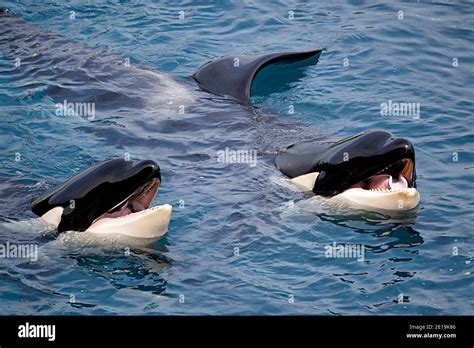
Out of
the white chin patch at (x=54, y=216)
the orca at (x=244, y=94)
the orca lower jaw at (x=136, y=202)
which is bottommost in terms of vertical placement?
the white chin patch at (x=54, y=216)

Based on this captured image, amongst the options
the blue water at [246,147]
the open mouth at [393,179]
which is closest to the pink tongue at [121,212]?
the blue water at [246,147]

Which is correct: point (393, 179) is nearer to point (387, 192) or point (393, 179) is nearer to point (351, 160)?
point (387, 192)

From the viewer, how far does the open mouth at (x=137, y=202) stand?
1009cm

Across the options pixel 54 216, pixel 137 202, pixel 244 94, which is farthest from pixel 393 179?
pixel 54 216

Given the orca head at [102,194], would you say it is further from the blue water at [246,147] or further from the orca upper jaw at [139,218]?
the blue water at [246,147]

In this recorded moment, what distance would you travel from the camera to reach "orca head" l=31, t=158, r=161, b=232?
9945 millimetres

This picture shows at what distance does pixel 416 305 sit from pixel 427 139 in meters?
4.28

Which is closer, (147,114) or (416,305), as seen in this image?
(416,305)

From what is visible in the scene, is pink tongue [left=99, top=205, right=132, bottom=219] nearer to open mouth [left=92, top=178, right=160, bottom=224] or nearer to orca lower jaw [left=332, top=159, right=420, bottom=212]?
open mouth [left=92, top=178, right=160, bottom=224]

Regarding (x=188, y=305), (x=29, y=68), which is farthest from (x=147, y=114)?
(x=188, y=305)

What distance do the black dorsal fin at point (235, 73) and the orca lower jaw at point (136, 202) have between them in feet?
13.1

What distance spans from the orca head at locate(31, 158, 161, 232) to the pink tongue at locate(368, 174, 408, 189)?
2.52 m

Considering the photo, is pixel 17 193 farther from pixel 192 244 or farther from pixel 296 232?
pixel 296 232

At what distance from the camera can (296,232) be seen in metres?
10.8
